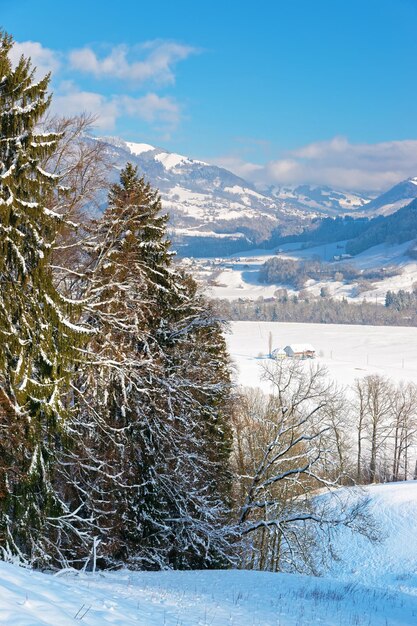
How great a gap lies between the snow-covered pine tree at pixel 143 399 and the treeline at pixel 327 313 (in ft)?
506

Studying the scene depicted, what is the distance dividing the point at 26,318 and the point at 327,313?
177034mm

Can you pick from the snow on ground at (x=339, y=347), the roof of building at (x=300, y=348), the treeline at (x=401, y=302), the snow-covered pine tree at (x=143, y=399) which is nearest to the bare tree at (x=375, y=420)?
the snow on ground at (x=339, y=347)

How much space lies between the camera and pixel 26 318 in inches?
383

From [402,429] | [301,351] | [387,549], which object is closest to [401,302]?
[301,351]

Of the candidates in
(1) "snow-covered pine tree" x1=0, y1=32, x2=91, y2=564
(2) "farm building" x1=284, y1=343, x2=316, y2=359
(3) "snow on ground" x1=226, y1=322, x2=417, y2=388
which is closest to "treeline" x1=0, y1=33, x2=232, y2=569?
(1) "snow-covered pine tree" x1=0, y1=32, x2=91, y2=564

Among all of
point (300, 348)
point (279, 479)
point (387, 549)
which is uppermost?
point (279, 479)

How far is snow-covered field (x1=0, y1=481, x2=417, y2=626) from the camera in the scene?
245 inches

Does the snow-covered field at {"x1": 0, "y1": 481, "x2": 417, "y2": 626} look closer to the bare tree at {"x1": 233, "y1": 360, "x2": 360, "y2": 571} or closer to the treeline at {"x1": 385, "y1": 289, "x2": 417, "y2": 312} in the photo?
the bare tree at {"x1": 233, "y1": 360, "x2": 360, "y2": 571}

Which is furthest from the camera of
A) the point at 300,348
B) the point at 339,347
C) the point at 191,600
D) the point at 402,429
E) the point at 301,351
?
the point at 339,347

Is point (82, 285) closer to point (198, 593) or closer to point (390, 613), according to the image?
point (198, 593)

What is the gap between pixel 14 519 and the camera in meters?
10.3

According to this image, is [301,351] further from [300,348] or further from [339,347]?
[339,347]

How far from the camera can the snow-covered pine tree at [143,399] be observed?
13.0 m

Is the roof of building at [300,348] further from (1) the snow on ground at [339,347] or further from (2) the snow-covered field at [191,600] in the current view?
(2) the snow-covered field at [191,600]
